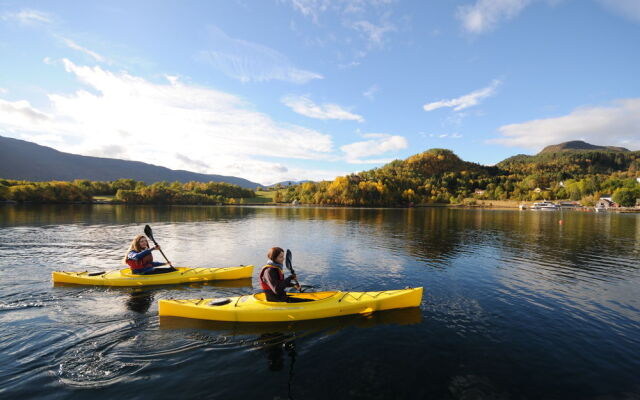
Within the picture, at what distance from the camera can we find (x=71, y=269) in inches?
753

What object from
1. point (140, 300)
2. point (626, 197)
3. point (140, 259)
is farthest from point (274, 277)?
point (626, 197)

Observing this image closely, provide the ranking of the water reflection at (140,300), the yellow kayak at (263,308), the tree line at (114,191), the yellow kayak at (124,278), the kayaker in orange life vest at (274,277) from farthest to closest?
the tree line at (114,191) → the yellow kayak at (124,278) → the water reflection at (140,300) → the yellow kayak at (263,308) → the kayaker in orange life vest at (274,277)

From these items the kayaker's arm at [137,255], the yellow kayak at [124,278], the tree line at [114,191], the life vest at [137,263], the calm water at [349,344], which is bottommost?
the calm water at [349,344]

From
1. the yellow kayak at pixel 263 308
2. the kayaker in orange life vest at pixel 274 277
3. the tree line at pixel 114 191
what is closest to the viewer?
the kayaker in orange life vest at pixel 274 277

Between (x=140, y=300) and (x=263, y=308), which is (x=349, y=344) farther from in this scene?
→ (x=140, y=300)

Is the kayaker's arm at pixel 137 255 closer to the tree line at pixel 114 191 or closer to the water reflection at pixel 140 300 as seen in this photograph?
the water reflection at pixel 140 300

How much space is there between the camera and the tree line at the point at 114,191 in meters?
108

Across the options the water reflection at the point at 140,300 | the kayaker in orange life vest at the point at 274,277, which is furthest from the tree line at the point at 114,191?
the kayaker in orange life vest at the point at 274,277

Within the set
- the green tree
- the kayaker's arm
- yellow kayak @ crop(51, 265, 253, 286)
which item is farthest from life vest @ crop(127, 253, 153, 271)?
the green tree

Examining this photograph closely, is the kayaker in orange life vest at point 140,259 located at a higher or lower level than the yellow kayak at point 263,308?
higher

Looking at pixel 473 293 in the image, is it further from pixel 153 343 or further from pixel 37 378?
pixel 37 378

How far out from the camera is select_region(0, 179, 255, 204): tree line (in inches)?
4247

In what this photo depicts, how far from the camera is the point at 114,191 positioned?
6097 inches

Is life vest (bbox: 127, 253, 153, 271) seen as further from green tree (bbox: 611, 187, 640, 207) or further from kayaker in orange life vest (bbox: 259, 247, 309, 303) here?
green tree (bbox: 611, 187, 640, 207)
